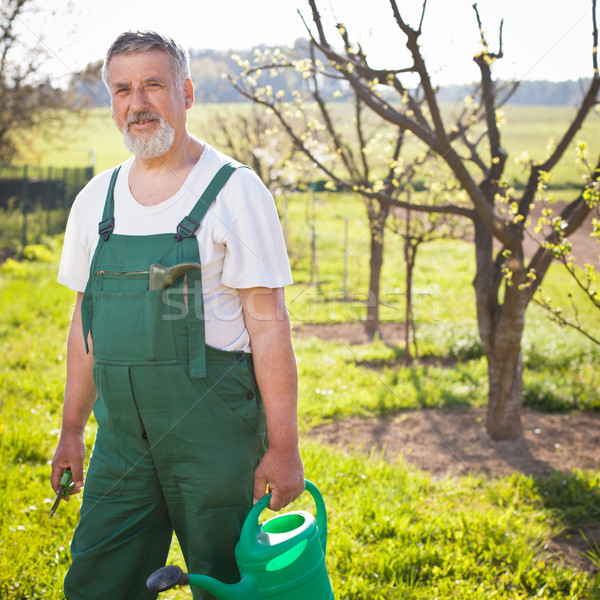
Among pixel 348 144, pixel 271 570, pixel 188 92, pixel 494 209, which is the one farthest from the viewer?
pixel 348 144

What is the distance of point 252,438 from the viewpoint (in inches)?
75.6

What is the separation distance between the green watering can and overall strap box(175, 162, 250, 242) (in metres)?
0.85

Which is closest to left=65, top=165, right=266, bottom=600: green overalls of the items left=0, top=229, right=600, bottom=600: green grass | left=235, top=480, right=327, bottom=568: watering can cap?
Answer: left=235, top=480, right=327, bottom=568: watering can cap

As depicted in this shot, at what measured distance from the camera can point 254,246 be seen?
1838mm

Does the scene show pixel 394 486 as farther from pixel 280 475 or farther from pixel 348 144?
pixel 348 144

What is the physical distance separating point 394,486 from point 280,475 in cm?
199

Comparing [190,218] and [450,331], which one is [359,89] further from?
[450,331]

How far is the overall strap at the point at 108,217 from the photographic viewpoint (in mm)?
1959

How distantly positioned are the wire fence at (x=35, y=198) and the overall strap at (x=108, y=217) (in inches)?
513

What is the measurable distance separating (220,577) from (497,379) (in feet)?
10.5

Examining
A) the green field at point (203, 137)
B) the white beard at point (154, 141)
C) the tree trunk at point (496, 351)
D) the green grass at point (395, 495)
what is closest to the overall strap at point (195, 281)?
the white beard at point (154, 141)

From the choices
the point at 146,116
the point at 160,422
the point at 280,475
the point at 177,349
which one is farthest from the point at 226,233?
the point at 280,475

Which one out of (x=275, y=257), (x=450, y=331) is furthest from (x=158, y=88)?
(x=450, y=331)

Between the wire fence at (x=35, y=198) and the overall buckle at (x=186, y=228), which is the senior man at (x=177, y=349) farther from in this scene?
the wire fence at (x=35, y=198)
